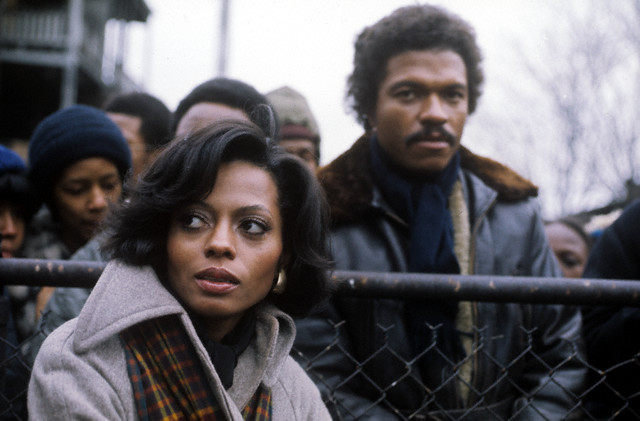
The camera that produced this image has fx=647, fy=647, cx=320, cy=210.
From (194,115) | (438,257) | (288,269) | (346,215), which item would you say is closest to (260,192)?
(288,269)

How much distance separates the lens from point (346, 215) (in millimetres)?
2137

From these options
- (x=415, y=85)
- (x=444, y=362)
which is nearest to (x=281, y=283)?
(x=444, y=362)

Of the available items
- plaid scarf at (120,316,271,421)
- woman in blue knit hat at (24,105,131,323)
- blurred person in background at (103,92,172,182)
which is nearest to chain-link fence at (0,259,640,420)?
plaid scarf at (120,316,271,421)

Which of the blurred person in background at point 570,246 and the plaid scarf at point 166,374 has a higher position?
the plaid scarf at point 166,374

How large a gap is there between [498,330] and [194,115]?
1527mm

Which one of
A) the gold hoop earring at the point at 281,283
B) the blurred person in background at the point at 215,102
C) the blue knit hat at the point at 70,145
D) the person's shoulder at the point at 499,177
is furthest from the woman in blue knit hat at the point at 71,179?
the person's shoulder at the point at 499,177

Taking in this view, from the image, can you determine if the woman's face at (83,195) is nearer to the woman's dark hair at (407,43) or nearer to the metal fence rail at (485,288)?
the woman's dark hair at (407,43)

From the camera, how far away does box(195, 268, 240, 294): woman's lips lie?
144 cm

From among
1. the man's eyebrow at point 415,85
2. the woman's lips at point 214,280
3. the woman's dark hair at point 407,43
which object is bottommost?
the woman's lips at point 214,280

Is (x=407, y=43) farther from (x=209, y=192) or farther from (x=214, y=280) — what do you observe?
(x=214, y=280)

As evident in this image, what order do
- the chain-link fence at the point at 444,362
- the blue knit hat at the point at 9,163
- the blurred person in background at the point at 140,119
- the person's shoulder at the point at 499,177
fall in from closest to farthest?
the chain-link fence at the point at 444,362
the person's shoulder at the point at 499,177
the blue knit hat at the point at 9,163
the blurred person in background at the point at 140,119

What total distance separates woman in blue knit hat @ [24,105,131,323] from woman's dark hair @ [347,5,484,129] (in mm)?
1023

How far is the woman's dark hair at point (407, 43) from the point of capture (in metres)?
2.32

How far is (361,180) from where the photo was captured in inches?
87.9
